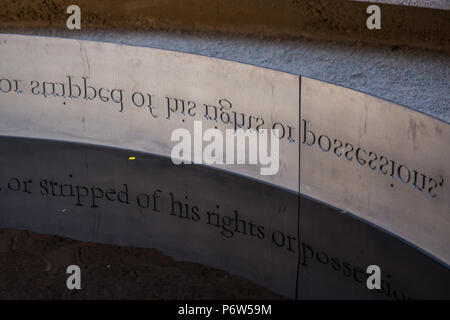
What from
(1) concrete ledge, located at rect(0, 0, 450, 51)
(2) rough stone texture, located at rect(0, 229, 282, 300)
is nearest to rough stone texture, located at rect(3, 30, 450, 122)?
(1) concrete ledge, located at rect(0, 0, 450, 51)

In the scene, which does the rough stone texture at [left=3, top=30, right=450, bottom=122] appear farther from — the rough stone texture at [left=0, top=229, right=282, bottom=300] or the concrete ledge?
the rough stone texture at [left=0, top=229, right=282, bottom=300]

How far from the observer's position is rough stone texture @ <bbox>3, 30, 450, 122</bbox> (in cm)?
325

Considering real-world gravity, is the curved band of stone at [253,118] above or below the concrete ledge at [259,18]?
below

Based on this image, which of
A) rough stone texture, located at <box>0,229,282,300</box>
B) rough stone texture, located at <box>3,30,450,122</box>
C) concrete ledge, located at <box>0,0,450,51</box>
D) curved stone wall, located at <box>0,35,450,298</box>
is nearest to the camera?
rough stone texture, located at <box>0,229,282,300</box>

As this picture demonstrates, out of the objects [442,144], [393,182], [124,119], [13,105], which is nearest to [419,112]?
[442,144]

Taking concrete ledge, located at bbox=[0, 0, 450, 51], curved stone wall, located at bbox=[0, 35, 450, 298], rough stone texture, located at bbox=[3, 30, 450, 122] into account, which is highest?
concrete ledge, located at bbox=[0, 0, 450, 51]

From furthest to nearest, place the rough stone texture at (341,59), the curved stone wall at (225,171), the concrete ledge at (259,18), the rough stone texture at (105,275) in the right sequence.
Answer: the concrete ledge at (259,18) < the rough stone texture at (341,59) < the curved stone wall at (225,171) < the rough stone texture at (105,275)

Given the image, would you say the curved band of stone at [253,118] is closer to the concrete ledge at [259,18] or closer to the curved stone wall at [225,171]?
the curved stone wall at [225,171]

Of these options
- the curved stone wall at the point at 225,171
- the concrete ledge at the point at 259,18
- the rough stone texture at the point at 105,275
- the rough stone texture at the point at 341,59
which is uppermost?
the concrete ledge at the point at 259,18

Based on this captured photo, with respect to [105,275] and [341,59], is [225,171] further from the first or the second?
[105,275]

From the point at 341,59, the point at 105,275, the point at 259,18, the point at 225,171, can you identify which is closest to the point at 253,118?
the point at 225,171

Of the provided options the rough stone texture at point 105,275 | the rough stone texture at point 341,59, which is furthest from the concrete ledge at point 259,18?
the rough stone texture at point 105,275

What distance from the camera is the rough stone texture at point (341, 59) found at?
325 centimetres

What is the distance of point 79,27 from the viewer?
4.29 metres
